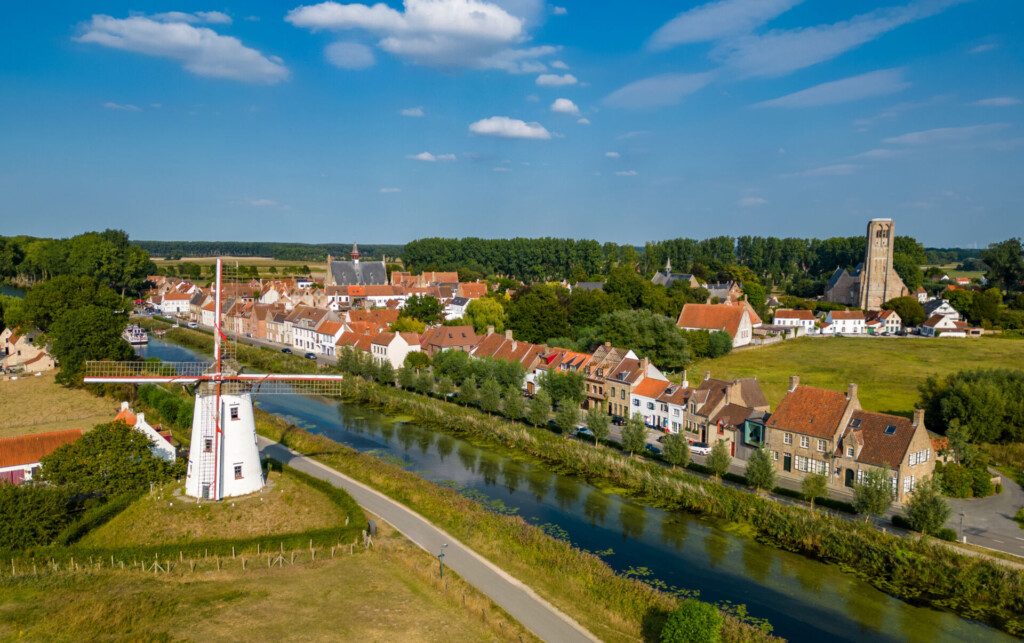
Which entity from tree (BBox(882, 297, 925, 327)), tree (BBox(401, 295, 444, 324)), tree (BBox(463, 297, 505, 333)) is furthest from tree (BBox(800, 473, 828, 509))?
tree (BBox(882, 297, 925, 327))

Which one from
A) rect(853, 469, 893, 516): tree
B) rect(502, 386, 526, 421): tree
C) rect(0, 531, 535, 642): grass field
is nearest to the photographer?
rect(0, 531, 535, 642): grass field

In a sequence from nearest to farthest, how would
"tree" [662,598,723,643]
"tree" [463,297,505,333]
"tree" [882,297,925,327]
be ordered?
"tree" [662,598,723,643]
"tree" [463,297,505,333]
"tree" [882,297,925,327]

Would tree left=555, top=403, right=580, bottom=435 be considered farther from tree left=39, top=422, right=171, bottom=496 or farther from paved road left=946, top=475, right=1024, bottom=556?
tree left=39, top=422, right=171, bottom=496

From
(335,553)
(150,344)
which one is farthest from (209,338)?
(335,553)

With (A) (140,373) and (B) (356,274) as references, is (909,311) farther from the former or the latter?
(B) (356,274)

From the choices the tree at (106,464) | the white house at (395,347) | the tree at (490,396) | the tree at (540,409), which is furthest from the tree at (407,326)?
the tree at (106,464)

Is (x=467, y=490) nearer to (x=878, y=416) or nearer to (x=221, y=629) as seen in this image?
(x=221, y=629)

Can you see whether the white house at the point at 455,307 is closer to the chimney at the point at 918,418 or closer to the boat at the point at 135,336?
the boat at the point at 135,336
